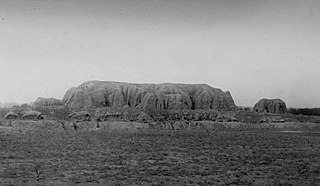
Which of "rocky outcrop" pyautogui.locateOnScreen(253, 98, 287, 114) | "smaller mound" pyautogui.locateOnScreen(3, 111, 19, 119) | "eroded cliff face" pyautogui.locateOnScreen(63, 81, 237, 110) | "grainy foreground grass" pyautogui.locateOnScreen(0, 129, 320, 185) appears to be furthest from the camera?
"rocky outcrop" pyautogui.locateOnScreen(253, 98, 287, 114)

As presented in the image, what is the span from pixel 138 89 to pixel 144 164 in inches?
2428

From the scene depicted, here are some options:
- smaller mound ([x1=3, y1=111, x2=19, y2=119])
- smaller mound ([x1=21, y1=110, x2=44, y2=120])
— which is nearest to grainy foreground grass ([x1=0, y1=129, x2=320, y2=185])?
smaller mound ([x1=21, y1=110, x2=44, y2=120])

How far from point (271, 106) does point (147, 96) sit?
32.5 meters

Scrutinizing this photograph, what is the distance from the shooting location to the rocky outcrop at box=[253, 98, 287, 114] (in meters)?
88.6

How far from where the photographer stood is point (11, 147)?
A: 29.2 metres

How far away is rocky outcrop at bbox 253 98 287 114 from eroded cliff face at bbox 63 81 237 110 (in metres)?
9.23

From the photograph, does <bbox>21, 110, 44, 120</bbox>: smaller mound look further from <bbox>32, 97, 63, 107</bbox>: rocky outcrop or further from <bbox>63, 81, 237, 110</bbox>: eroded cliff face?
<bbox>32, 97, 63, 107</bbox>: rocky outcrop

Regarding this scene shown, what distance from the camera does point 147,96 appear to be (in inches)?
3063

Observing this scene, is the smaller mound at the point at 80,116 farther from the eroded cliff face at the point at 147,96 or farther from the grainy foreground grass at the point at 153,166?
the grainy foreground grass at the point at 153,166

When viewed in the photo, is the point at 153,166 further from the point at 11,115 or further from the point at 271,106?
the point at 271,106

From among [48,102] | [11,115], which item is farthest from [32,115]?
[48,102]

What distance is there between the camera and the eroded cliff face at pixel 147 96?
77.6 metres

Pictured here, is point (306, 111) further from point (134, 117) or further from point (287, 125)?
point (134, 117)

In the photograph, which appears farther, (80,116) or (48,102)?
(48,102)
